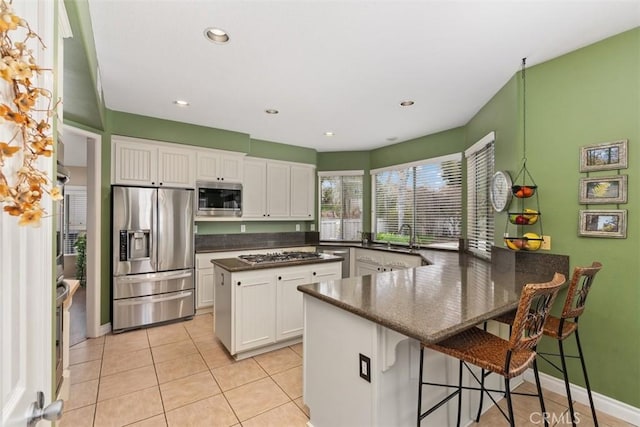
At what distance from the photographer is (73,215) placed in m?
6.70

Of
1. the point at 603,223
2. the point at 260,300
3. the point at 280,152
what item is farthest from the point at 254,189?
the point at 603,223

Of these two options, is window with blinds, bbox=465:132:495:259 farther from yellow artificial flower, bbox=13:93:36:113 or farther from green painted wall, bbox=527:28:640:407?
yellow artificial flower, bbox=13:93:36:113

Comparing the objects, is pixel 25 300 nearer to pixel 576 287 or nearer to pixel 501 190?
pixel 576 287

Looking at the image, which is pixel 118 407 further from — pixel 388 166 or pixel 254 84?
pixel 388 166

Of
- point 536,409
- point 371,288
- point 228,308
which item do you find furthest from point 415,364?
point 228,308

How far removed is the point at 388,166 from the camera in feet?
16.8

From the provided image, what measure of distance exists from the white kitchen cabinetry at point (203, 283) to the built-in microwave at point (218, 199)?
0.64 m

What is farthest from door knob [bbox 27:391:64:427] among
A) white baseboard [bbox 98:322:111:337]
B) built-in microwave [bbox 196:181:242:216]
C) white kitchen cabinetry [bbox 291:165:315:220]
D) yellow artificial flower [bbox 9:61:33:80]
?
white kitchen cabinetry [bbox 291:165:315:220]

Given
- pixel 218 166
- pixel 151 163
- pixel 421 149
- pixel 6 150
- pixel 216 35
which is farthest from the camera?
pixel 421 149

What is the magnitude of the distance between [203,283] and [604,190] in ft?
13.9

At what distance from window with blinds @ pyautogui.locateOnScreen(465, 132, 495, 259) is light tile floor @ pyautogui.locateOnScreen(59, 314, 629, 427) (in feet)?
5.10

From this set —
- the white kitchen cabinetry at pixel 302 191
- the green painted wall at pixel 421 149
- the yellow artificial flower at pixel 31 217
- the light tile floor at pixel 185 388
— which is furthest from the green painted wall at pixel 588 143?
the white kitchen cabinetry at pixel 302 191

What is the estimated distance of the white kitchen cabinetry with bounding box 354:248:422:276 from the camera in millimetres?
4062

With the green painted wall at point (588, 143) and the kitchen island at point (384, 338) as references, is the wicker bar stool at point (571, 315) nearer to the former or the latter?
the kitchen island at point (384, 338)
